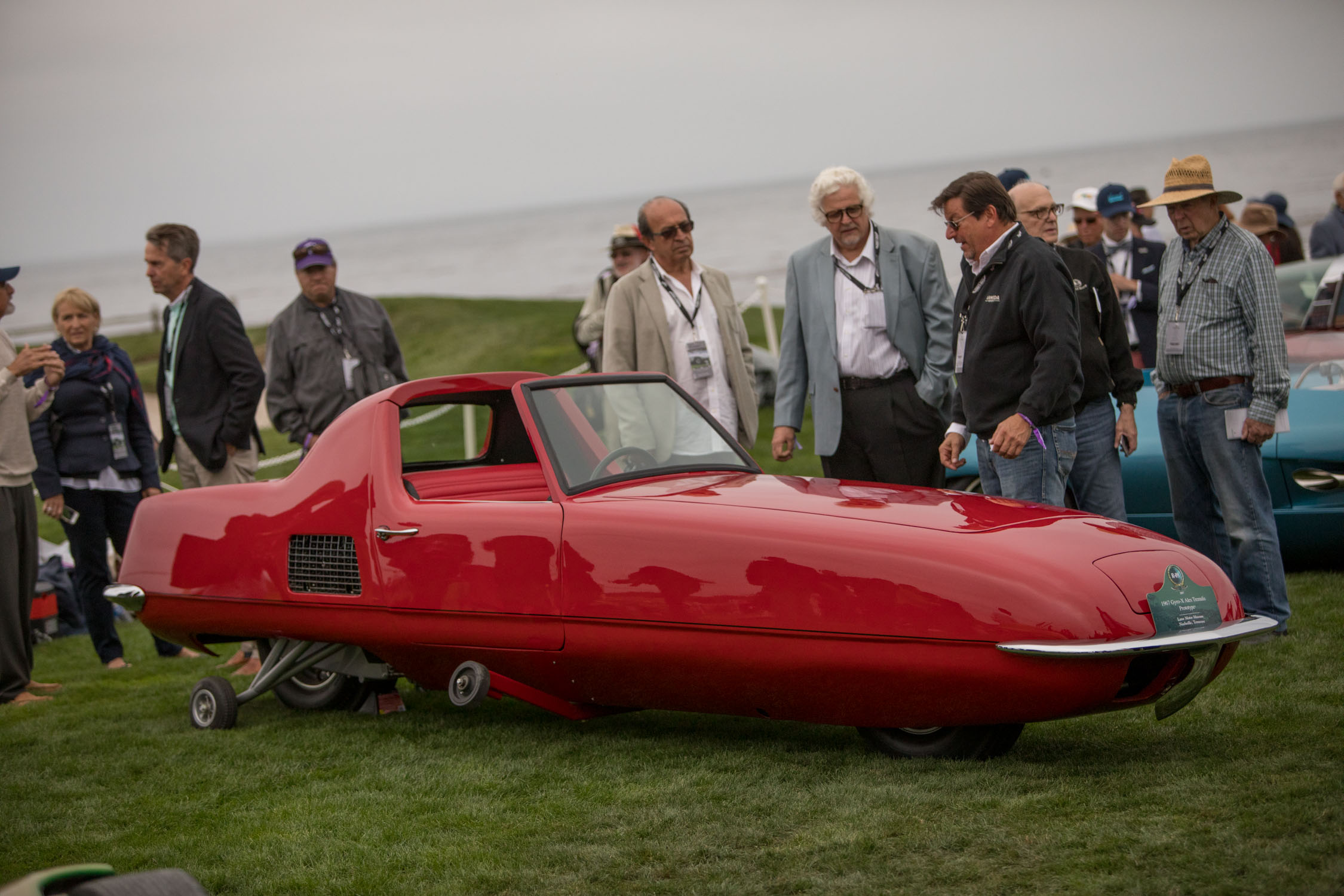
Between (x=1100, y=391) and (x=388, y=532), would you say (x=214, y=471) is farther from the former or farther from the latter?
(x=1100, y=391)

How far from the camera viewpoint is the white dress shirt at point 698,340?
6297 millimetres

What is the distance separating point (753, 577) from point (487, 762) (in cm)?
135

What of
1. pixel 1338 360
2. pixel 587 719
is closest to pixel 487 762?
pixel 587 719

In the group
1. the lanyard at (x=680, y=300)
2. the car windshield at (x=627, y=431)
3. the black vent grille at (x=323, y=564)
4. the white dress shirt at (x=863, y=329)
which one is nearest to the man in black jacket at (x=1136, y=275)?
the white dress shirt at (x=863, y=329)

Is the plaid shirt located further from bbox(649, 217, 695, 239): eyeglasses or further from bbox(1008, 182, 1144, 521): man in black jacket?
bbox(649, 217, 695, 239): eyeglasses

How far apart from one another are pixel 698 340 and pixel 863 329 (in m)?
0.90

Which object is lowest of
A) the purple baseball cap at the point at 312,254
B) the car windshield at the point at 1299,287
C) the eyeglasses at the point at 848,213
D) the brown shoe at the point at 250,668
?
the brown shoe at the point at 250,668

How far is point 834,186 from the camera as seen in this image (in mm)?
5684

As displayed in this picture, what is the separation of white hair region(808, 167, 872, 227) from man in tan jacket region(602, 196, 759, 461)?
0.73 m

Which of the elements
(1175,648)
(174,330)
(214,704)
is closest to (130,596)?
(214,704)

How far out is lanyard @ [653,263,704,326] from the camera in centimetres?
630

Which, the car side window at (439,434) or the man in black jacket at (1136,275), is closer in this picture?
the man in black jacket at (1136,275)

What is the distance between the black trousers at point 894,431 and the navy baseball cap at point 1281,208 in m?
7.02

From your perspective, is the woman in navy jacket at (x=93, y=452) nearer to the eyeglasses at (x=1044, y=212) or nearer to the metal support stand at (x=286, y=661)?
the metal support stand at (x=286, y=661)
